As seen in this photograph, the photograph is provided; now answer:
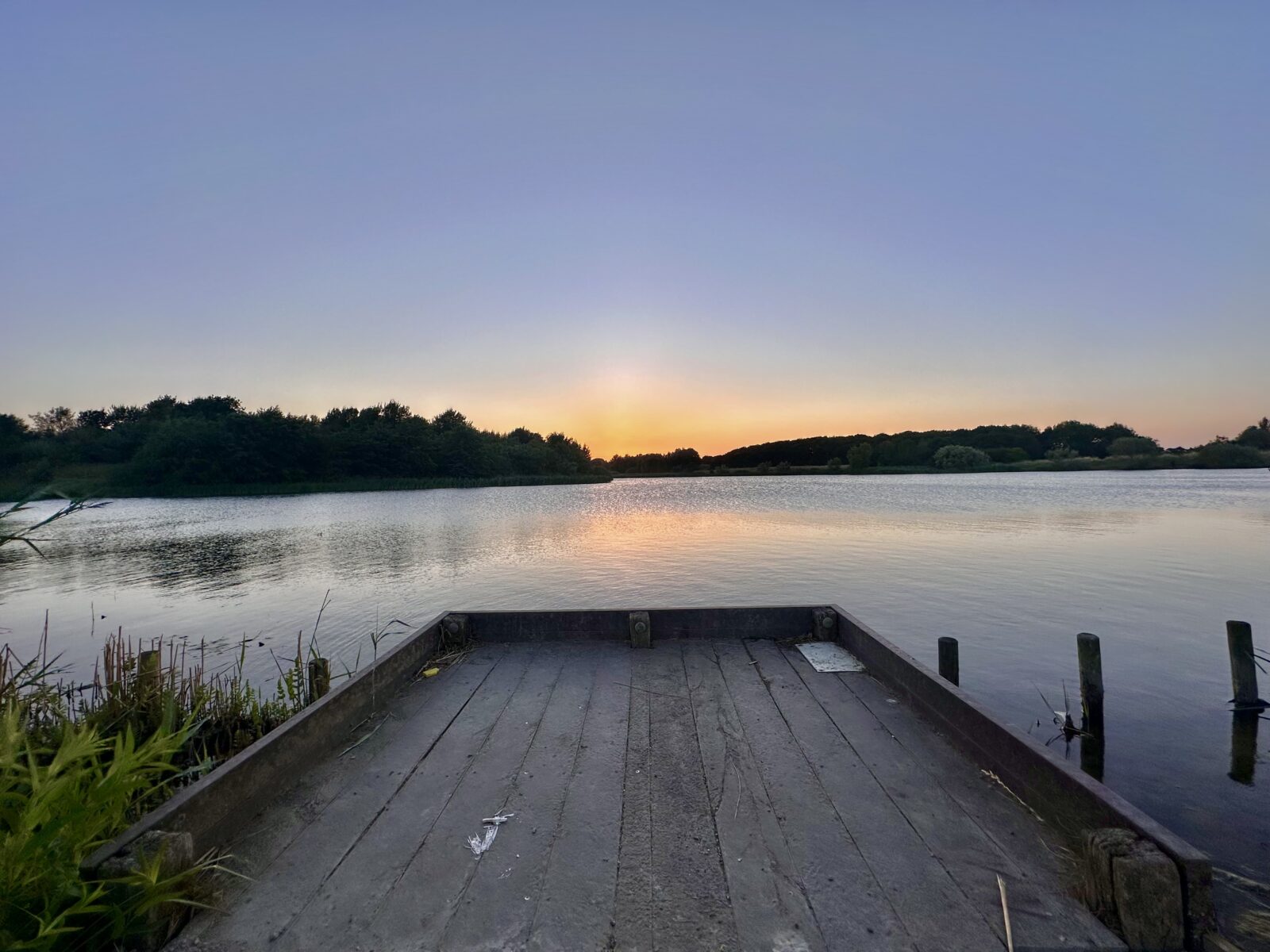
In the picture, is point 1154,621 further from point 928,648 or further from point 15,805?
point 15,805

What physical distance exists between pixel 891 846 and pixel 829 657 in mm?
2291

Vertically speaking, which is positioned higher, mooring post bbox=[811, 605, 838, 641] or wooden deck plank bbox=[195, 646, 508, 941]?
mooring post bbox=[811, 605, 838, 641]

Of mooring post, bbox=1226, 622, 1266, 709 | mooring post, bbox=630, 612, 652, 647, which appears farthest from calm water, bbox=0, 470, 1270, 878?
mooring post, bbox=630, 612, 652, 647

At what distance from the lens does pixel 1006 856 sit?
7.14ft

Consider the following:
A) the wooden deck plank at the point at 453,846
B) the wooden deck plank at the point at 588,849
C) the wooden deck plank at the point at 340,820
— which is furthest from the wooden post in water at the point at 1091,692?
the wooden deck plank at the point at 340,820

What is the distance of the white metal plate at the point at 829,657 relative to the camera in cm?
426

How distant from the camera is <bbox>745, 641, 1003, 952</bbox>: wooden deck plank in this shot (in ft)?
6.02

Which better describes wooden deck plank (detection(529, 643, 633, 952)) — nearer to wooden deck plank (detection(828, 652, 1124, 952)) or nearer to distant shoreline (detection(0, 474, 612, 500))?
wooden deck plank (detection(828, 652, 1124, 952))

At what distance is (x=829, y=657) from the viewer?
14.8 feet

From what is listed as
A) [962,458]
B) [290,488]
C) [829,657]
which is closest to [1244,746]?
[829,657]

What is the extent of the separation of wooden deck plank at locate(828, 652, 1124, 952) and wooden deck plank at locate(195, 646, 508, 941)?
2242 mm

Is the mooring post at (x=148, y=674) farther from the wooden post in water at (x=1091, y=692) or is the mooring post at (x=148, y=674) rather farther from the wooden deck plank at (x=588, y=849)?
the wooden post in water at (x=1091, y=692)

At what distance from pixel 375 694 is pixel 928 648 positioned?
8.05 m

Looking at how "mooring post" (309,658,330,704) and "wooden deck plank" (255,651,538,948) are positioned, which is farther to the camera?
"mooring post" (309,658,330,704)
